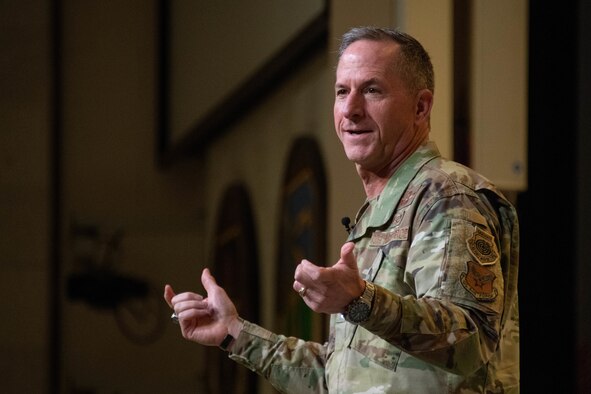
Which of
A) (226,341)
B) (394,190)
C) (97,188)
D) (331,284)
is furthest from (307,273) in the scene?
(97,188)

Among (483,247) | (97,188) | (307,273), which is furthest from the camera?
(97,188)

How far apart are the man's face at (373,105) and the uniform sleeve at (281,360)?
0.30 m

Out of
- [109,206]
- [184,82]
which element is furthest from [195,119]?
[109,206]

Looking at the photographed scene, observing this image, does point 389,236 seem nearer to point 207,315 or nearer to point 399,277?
point 399,277

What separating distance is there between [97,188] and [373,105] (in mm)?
4398

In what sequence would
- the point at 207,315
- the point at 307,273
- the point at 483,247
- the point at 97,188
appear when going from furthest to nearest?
the point at 97,188 < the point at 207,315 < the point at 483,247 < the point at 307,273

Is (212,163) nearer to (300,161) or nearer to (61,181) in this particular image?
(61,181)

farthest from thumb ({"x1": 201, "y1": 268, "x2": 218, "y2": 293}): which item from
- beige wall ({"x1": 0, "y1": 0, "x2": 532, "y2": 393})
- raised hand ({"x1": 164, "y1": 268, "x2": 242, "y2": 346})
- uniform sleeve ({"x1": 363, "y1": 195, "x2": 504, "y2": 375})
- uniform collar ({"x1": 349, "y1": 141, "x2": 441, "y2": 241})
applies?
beige wall ({"x1": 0, "y1": 0, "x2": 532, "y2": 393})

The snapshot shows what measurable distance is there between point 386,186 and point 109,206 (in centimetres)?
436

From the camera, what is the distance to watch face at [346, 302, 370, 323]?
118 centimetres

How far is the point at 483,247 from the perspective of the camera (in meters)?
1.27

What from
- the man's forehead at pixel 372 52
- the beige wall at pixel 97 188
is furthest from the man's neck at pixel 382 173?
the beige wall at pixel 97 188

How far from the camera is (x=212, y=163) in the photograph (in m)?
5.43

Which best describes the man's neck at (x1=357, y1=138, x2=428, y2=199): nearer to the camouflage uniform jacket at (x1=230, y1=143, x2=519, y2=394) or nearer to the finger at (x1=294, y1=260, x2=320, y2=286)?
the camouflage uniform jacket at (x1=230, y1=143, x2=519, y2=394)
